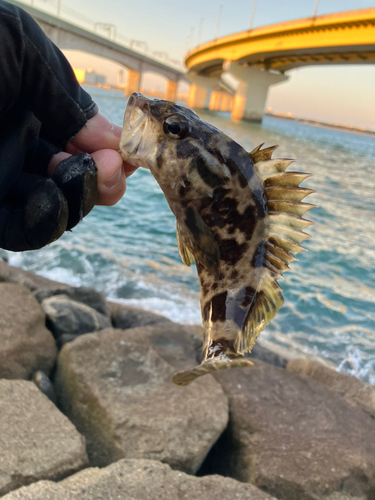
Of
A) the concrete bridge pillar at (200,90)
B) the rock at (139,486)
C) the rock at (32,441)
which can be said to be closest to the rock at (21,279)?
the rock at (32,441)

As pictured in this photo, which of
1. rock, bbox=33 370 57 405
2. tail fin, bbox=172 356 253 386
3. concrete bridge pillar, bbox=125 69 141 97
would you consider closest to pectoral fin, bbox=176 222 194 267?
tail fin, bbox=172 356 253 386

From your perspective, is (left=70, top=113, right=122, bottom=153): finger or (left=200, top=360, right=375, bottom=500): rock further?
(left=200, top=360, right=375, bottom=500): rock

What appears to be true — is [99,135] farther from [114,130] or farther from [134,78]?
[134,78]

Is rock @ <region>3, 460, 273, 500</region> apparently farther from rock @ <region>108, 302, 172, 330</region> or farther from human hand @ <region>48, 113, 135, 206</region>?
rock @ <region>108, 302, 172, 330</region>

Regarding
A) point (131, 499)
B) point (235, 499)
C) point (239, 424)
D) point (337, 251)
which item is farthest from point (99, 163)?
point (337, 251)

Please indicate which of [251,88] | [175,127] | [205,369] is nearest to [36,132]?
[175,127]

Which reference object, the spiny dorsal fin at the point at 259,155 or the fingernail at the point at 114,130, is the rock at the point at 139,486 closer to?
the fingernail at the point at 114,130

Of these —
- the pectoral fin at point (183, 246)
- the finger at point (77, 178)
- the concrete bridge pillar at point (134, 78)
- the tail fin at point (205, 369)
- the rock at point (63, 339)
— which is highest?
the concrete bridge pillar at point (134, 78)
